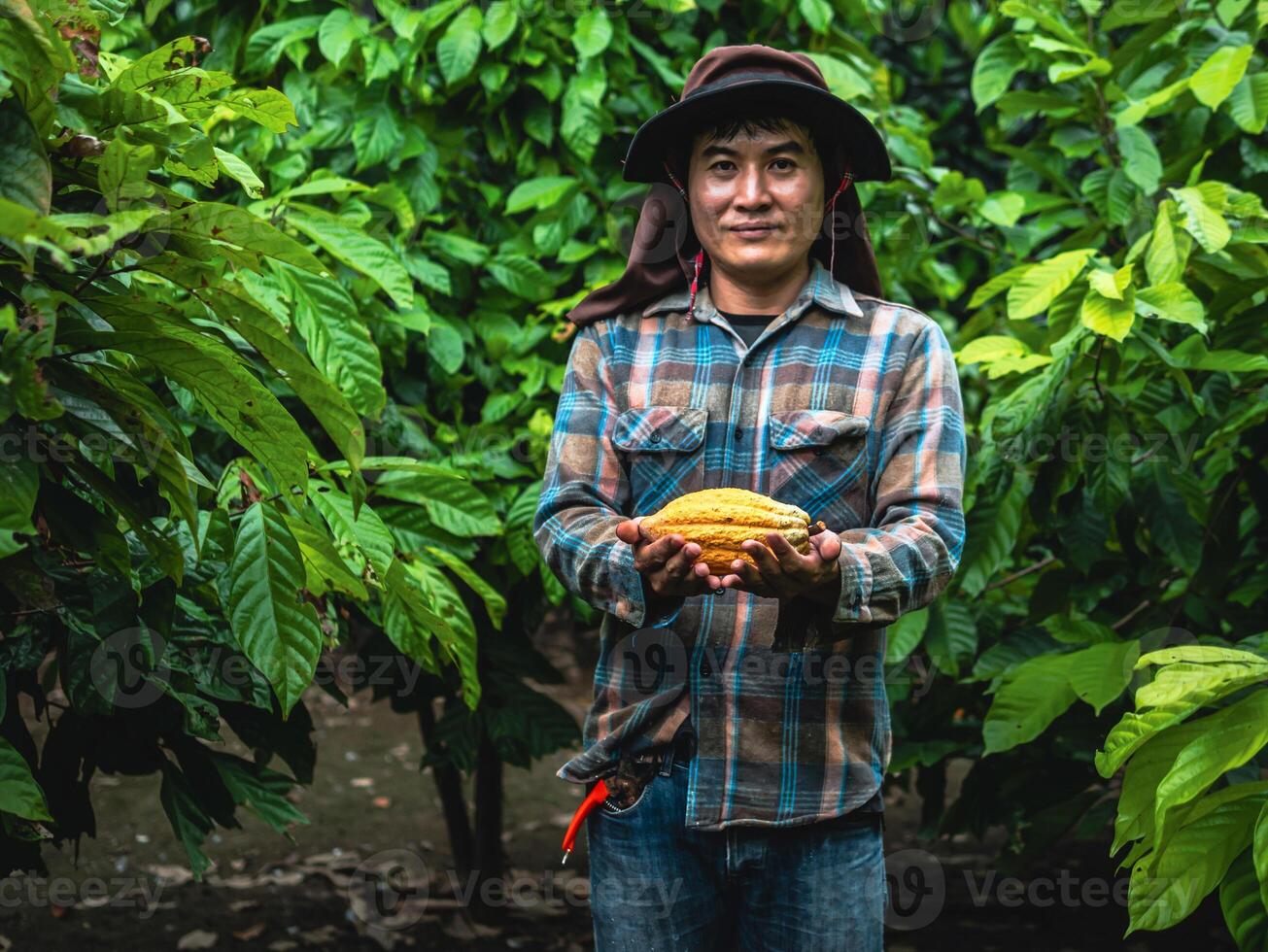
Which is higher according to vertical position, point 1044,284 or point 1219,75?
point 1219,75

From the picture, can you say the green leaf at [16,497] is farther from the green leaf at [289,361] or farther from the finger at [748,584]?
the finger at [748,584]

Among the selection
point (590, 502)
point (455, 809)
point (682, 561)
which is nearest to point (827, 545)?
point (682, 561)

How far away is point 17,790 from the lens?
1493 millimetres

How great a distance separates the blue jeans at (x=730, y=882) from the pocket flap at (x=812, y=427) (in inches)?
18.3

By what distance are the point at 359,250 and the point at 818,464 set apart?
1.00 m

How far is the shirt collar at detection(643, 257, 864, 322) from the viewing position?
193 centimetres

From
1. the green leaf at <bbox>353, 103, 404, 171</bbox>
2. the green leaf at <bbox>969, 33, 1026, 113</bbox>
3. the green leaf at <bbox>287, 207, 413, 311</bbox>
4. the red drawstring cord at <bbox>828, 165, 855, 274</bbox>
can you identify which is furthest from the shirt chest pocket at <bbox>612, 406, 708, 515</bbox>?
the green leaf at <bbox>969, 33, 1026, 113</bbox>

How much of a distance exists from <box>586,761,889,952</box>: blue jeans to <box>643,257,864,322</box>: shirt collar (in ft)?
2.17

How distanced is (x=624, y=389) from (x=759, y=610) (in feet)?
1.23

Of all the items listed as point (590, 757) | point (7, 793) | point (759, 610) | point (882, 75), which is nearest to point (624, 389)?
point (759, 610)

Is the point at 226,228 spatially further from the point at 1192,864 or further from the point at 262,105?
the point at 1192,864

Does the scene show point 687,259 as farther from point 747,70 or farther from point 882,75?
point 882,75

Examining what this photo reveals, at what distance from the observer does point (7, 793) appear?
148 centimetres

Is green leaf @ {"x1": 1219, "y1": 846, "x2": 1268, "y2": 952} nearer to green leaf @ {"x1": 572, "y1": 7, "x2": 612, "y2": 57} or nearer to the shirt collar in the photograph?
the shirt collar
